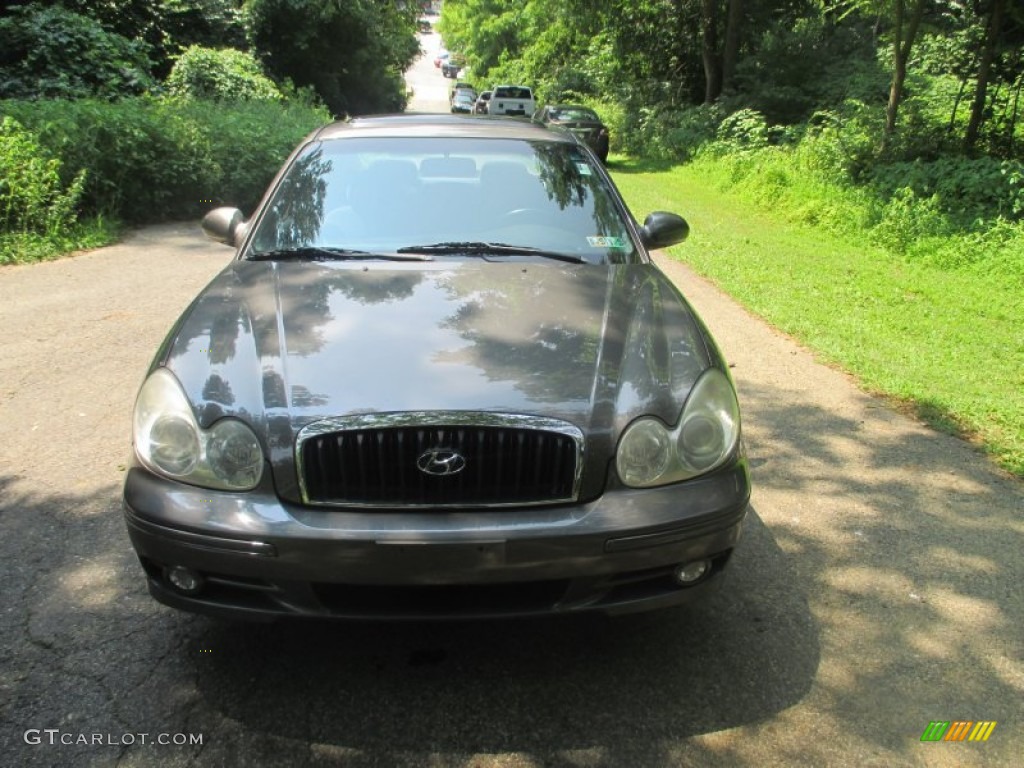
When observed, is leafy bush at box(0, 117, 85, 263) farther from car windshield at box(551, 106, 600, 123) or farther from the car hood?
car windshield at box(551, 106, 600, 123)

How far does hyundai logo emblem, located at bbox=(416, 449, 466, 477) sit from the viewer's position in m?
2.35

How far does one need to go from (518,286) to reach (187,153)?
9.54m

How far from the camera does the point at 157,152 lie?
1087 centimetres

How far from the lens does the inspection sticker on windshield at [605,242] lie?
12.2 feet

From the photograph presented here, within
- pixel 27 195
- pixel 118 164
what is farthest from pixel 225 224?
pixel 118 164

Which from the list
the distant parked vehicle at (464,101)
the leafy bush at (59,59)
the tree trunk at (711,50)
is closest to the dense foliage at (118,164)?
the leafy bush at (59,59)

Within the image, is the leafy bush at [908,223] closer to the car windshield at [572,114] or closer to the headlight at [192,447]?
the headlight at [192,447]

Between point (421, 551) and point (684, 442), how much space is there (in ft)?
2.83

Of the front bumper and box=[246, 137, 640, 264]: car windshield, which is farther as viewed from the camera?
box=[246, 137, 640, 264]: car windshield

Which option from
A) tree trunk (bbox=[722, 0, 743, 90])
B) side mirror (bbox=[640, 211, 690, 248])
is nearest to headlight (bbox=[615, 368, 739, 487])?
side mirror (bbox=[640, 211, 690, 248])

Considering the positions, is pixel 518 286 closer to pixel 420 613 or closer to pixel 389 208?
pixel 389 208

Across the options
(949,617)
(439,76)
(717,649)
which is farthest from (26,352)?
(439,76)

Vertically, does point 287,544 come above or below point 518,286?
below

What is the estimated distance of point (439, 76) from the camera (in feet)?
257
